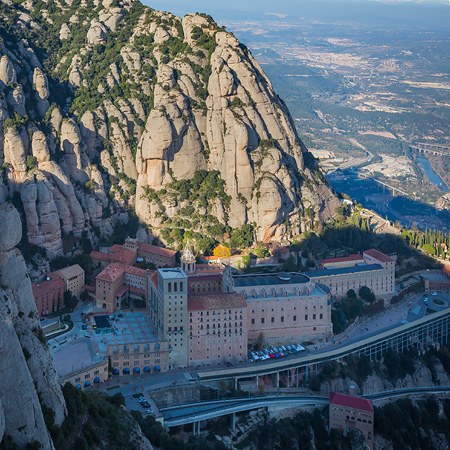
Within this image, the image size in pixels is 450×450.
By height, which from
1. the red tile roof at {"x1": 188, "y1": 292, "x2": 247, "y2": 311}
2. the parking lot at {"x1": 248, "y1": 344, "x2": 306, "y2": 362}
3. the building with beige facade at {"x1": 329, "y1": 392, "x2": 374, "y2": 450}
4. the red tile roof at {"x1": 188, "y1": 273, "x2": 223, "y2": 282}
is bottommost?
the building with beige facade at {"x1": 329, "y1": 392, "x2": 374, "y2": 450}

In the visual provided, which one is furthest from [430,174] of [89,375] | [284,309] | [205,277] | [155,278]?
[89,375]

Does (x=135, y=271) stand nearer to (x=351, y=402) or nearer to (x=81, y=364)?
(x=81, y=364)

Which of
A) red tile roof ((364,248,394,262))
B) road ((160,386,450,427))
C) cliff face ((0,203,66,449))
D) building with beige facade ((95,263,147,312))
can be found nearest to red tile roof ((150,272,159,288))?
building with beige facade ((95,263,147,312))

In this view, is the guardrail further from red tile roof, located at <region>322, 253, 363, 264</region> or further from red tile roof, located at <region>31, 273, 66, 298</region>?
red tile roof, located at <region>31, 273, 66, 298</region>

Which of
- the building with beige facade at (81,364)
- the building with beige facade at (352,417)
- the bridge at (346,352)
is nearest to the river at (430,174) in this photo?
the bridge at (346,352)

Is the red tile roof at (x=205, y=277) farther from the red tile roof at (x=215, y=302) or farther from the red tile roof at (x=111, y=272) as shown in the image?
the red tile roof at (x=215, y=302)
